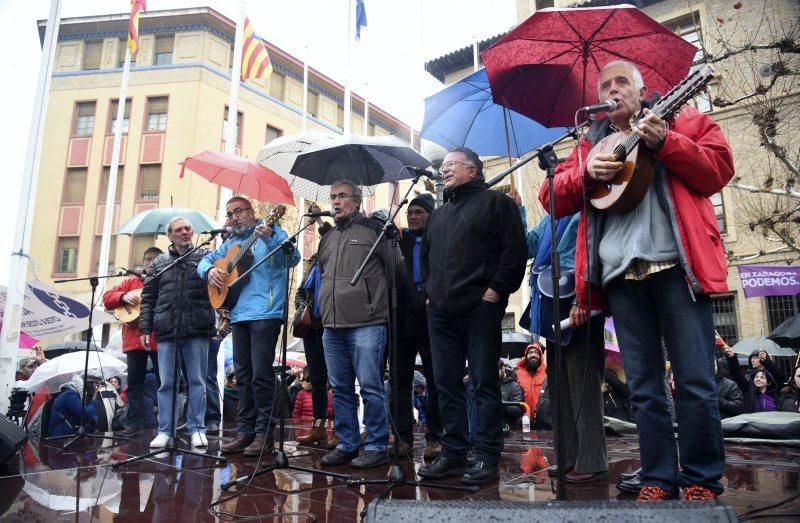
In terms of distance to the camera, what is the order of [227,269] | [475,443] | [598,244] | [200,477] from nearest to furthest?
1. [598,244]
2. [475,443]
3. [200,477]
4. [227,269]

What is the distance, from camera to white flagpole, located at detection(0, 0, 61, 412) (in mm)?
8102

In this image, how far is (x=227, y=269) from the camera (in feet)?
17.9

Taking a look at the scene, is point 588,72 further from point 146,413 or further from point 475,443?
point 146,413

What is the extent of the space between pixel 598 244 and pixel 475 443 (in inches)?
64.7

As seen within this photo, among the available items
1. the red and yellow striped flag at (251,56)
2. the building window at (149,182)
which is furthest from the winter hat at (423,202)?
the building window at (149,182)

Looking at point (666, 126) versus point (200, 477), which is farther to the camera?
point (200, 477)

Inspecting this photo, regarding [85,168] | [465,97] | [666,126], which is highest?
[85,168]

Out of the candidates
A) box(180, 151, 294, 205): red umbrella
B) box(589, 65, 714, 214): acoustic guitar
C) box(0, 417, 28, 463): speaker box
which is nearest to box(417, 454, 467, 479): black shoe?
box(589, 65, 714, 214): acoustic guitar

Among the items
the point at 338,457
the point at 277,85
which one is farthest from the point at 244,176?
the point at 277,85

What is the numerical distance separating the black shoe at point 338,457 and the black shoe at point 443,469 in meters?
0.89

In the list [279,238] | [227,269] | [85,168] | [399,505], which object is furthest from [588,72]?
[85,168]

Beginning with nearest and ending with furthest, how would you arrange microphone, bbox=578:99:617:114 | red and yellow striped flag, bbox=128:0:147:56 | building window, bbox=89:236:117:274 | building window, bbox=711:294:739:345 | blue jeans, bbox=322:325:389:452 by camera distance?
microphone, bbox=578:99:617:114
blue jeans, bbox=322:325:389:452
red and yellow striped flag, bbox=128:0:147:56
building window, bbox=711:294:739:345
building window, bbox=89:236:117:274

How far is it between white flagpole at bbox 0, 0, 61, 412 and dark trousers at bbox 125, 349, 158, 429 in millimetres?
2022

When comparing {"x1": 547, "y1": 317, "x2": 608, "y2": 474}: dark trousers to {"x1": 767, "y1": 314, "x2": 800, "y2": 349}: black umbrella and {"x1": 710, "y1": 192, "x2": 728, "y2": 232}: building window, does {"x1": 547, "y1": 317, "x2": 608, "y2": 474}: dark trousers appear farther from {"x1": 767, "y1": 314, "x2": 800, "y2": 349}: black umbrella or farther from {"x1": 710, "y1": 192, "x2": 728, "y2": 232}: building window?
{"x1": 710, "y1": 192, "x2": 728, "y2": 232}: building window
